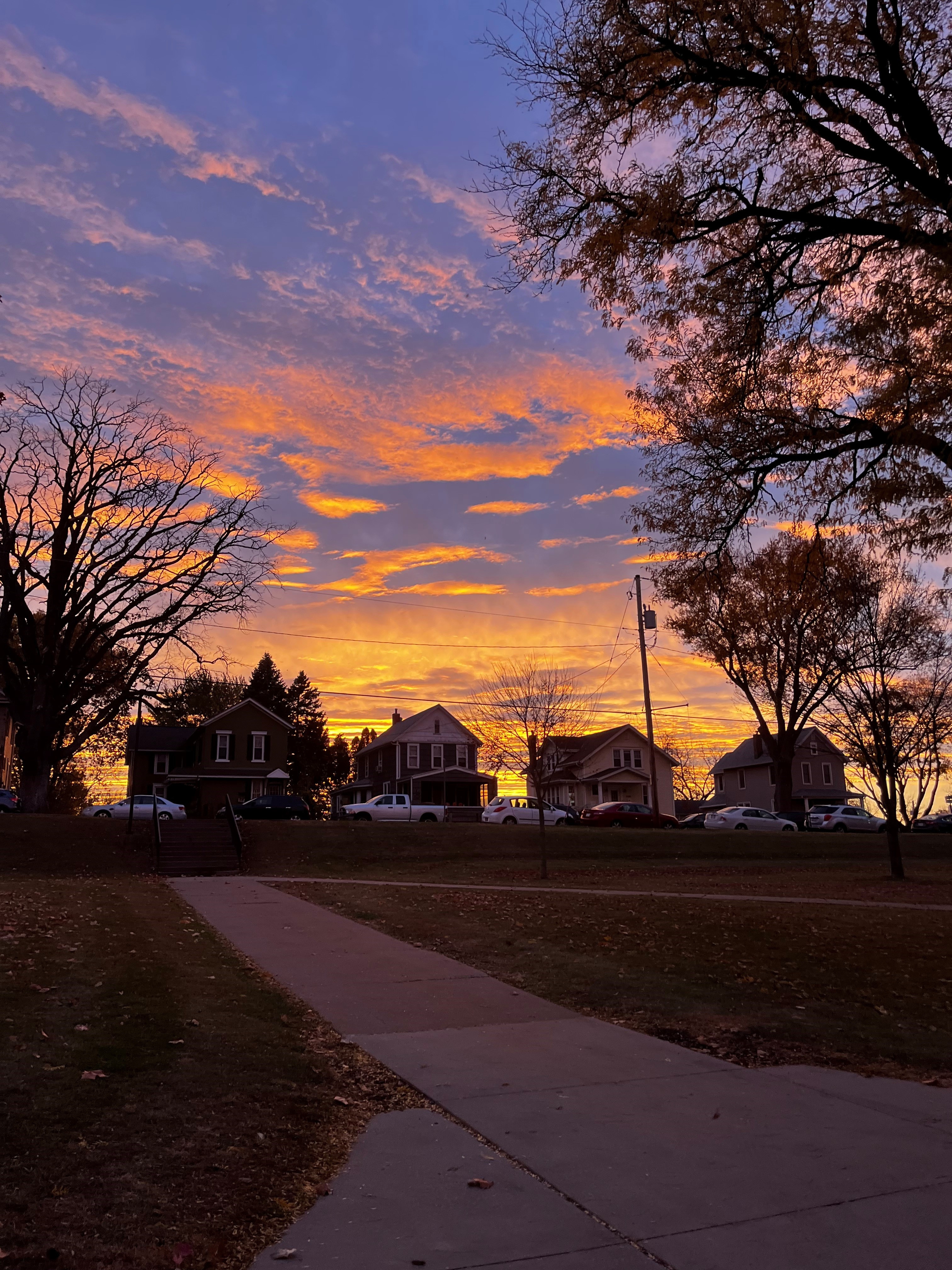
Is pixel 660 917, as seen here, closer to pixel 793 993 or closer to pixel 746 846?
pixel 793 993

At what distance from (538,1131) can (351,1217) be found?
1409mm

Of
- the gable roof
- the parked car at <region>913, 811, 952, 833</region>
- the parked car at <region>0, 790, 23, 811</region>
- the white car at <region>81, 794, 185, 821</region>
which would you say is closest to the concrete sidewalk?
the white car at <region>81, 794, 185, 821</region>

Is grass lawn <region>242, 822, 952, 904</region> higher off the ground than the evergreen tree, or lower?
lower

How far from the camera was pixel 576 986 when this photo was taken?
930 cm

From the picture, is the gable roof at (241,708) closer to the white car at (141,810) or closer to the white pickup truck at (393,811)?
the white car at (141,810)

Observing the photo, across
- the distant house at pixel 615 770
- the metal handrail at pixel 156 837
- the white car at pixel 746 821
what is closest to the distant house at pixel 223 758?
the distant house at pixel 615 770

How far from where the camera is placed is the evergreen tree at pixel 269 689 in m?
91.6

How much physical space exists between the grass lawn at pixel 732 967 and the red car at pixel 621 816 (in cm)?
3014

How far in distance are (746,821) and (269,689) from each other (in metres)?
56.9

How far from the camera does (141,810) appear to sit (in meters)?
44.4

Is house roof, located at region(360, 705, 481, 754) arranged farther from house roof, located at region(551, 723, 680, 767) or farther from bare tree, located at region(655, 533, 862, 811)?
bare tree, located at region(655, 533, 862, 811)

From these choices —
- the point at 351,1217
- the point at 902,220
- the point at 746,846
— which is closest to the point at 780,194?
the point at 902,220

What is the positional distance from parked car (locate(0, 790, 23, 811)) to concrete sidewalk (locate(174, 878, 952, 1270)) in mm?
38540

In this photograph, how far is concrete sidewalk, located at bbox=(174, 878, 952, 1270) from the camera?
12.3 feet
